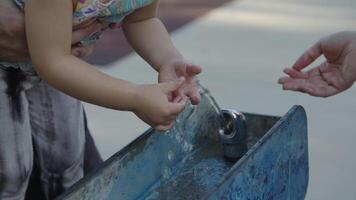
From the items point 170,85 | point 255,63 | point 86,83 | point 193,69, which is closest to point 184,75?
point 193,69

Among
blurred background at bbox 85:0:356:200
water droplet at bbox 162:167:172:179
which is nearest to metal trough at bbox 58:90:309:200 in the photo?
water droplet at bbox 162:167:172:179

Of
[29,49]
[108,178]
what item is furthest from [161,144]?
[29,49]

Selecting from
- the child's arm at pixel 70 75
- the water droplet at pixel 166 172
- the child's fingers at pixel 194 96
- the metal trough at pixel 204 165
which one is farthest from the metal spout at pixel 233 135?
the child's arm at pixel 70 75

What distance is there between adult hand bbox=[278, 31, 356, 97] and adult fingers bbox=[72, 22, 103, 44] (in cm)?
47

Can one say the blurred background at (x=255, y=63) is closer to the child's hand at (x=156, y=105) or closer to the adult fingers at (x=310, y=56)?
the adult fingers at (x=310, y=56)

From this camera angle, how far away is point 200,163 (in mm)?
1806

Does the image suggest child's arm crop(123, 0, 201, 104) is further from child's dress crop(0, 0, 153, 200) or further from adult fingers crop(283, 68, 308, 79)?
adult fingers crop(283, 68, 308, 79)

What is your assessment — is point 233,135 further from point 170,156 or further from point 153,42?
point 153,42

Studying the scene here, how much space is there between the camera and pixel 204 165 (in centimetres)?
179

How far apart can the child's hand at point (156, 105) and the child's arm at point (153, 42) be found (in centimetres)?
15

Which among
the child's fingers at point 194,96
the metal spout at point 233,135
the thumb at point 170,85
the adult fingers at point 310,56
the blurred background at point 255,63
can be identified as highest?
the thumb at point 170,85

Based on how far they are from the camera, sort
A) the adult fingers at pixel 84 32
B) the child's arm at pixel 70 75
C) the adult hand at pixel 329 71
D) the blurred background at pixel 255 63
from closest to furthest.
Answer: the child's arm at pixel 70 75 → the adult fingers at pixel 84 32 → the adult hand at pixel 329 71 → the blurred background at pixel 255 63

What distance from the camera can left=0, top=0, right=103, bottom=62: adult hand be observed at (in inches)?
53.7

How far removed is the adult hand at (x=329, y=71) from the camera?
1719 mm
